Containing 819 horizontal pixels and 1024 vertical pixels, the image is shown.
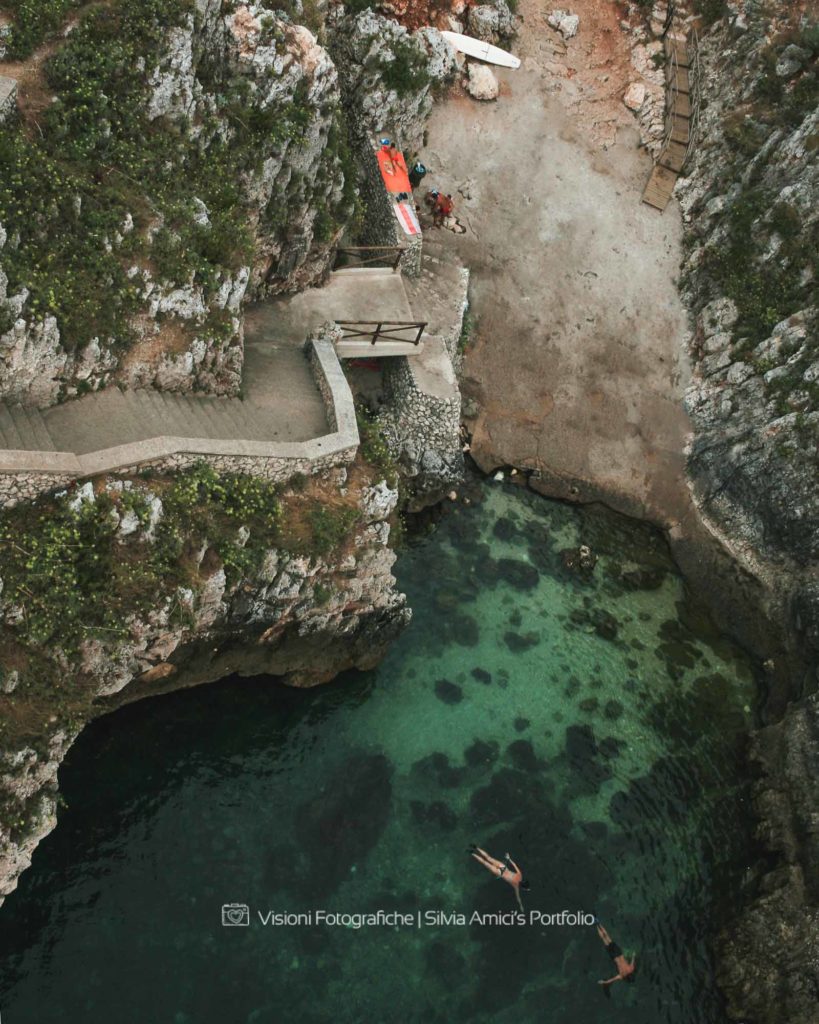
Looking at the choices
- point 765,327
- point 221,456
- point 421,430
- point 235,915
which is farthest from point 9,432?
point 765,327

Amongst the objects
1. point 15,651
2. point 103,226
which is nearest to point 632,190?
point 103,226

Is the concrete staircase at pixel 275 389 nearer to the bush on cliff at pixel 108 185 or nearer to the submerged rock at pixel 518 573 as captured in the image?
the bush on cliff at pixel 108 185

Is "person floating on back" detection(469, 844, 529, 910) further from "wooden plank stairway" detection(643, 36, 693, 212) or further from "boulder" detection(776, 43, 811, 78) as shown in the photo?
"boulder" detection(776, 43, 811, 78)

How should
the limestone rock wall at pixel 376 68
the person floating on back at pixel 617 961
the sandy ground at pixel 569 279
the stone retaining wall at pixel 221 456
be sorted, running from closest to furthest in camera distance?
the stone retaining wall at pixel 221 456 → the person floating on back at pixel 617 961 → the limestone rock wall at pixel 376 68 → the sandy ground at pixel 569 279

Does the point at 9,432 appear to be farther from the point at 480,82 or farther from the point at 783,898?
the point at 480,82

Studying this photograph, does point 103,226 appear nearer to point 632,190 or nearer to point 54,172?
point 54,172

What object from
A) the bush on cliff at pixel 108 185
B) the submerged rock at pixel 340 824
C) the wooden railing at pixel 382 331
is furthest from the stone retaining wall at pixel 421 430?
the submerged rock at pixel 340 824

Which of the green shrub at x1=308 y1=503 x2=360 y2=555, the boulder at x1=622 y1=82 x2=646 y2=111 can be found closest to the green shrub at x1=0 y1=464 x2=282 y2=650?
the green shrub at x1=308 y1=503 x2=360 y2=555
